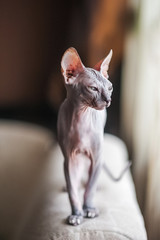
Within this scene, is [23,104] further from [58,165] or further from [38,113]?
[58,165]

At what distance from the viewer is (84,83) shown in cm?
74

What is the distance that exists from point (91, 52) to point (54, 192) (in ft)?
4.42

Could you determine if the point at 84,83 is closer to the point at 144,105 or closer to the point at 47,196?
the point at 47,196

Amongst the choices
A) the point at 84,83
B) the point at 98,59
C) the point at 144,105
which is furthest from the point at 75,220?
the point at 98,59

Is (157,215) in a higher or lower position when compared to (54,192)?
lower

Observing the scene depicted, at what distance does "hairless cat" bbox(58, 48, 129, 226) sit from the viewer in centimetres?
74

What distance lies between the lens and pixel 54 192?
1.02 meters

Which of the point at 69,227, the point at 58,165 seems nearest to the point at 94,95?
the point at 69,227

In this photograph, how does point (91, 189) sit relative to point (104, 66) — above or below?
below

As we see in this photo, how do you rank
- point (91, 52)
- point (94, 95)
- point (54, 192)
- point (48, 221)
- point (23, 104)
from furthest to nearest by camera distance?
point (23, 104) < point (91, 52) < point (54, 192) < point (48, 221) < point (94, 95)

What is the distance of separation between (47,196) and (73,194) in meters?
0.20

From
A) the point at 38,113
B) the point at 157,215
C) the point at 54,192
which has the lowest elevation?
the point at 38,113

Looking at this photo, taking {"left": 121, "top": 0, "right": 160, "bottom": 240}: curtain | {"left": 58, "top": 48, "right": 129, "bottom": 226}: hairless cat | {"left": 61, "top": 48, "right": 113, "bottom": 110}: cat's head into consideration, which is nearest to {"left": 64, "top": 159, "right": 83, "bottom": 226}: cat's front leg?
{"left": 58, "top": 48, "right": 129, "bottom": 226}: hairless cat

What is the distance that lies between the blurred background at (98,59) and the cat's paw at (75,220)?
35 centimetres
